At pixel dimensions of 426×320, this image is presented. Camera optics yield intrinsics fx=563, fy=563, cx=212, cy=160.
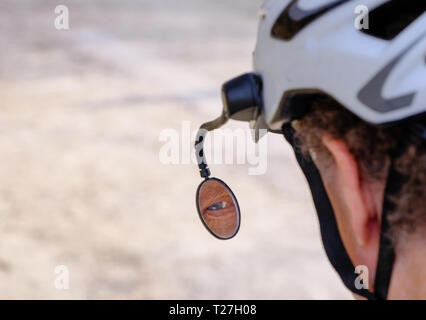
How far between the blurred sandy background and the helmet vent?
200 centimetres

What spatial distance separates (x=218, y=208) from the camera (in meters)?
1.38

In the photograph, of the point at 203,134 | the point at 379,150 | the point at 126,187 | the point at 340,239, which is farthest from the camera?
the point at 126,187

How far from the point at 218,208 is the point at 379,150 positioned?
512 mm

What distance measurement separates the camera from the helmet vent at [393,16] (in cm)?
101

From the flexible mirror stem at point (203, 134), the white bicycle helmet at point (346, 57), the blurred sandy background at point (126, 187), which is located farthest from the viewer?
the blurred sandy background at point (126, 187)

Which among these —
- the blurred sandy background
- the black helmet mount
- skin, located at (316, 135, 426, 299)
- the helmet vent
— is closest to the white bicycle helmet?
the helmet vent

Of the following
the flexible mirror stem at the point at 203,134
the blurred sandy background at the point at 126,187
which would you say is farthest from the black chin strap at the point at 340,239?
the blurred sandy background at the point at 126,187

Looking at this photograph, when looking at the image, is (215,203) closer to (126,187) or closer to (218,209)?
(218,209)

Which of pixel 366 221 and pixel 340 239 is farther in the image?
pixel 340 239

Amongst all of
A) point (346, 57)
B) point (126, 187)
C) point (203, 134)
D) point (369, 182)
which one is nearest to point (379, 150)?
point (369, 182)

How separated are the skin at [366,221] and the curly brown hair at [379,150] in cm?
1

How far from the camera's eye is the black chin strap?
959 mm

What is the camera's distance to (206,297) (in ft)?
9.19

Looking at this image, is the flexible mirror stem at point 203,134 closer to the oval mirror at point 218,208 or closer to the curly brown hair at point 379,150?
the oval mirror at point 218,208
